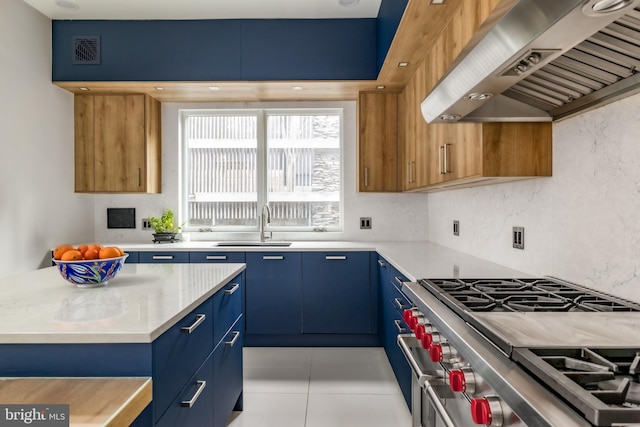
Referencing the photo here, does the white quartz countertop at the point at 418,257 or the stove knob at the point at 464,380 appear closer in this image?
the stove knob at the point at 464,380

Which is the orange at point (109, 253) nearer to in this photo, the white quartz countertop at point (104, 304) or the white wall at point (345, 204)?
the white quartz countertop at point (104, 304)

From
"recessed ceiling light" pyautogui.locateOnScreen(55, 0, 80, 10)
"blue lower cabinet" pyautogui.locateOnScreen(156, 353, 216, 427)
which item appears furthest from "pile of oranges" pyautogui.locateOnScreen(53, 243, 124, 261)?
"recessed ceiling light" pyautogui.locateOnScreen(55, 0, 80, 10)

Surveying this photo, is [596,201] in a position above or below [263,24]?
below

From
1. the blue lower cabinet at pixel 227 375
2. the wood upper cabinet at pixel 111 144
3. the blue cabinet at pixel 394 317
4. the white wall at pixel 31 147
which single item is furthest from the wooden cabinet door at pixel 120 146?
the blue cabinet at pixel 394 317

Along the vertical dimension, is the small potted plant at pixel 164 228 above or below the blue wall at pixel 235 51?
below

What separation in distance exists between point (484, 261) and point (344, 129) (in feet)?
6.67

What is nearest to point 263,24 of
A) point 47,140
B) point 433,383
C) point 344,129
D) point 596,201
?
point 344,129

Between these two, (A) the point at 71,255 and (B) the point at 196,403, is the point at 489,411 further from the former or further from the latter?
(A) the point at 71,255

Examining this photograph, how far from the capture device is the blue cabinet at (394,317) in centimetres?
236

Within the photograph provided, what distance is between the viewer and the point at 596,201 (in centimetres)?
161

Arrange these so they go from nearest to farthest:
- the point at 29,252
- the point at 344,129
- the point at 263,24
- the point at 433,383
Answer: the point at 433,383, the point at 29,252, the point at 263,24, the point at 344,129

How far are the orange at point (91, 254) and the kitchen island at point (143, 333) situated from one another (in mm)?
139

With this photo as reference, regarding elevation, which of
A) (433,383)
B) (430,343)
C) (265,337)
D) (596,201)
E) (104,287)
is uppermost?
(596,201)

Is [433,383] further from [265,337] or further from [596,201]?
[265,337]
